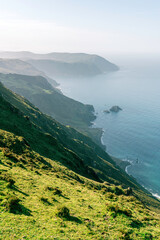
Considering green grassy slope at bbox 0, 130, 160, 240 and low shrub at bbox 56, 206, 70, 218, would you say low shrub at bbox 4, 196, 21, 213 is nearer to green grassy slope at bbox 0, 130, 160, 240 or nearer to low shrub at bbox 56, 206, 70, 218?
green grassy slope at bbox 0, 130, 160, 240

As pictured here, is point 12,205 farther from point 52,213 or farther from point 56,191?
point 56,191

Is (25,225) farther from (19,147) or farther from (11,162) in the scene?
(19,147)

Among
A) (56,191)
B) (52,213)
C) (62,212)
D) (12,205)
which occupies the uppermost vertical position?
(12,205)

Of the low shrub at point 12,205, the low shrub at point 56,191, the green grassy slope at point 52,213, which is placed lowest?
the low shrub at point 56,191

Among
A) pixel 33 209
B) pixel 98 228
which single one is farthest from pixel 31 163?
pixel 98 228

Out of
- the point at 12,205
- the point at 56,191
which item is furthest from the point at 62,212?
the point at 56,191

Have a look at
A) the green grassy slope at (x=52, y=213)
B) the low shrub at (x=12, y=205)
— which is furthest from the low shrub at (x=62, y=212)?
the low shrub at (x=12, y=205)

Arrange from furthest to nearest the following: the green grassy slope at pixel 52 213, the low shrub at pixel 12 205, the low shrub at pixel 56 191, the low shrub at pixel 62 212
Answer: the low shrub at pixel 56 191, the low shrub at pixel 62 212, the low shrub at pixel 12 205, the green grassy slope at pixel 52 213

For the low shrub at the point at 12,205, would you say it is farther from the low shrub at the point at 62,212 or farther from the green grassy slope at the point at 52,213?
the low shrub at the point at 62,212

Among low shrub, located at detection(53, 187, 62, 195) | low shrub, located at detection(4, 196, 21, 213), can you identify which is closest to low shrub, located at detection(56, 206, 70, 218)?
low shrub, located at detection(4, 196, 21, 213)
